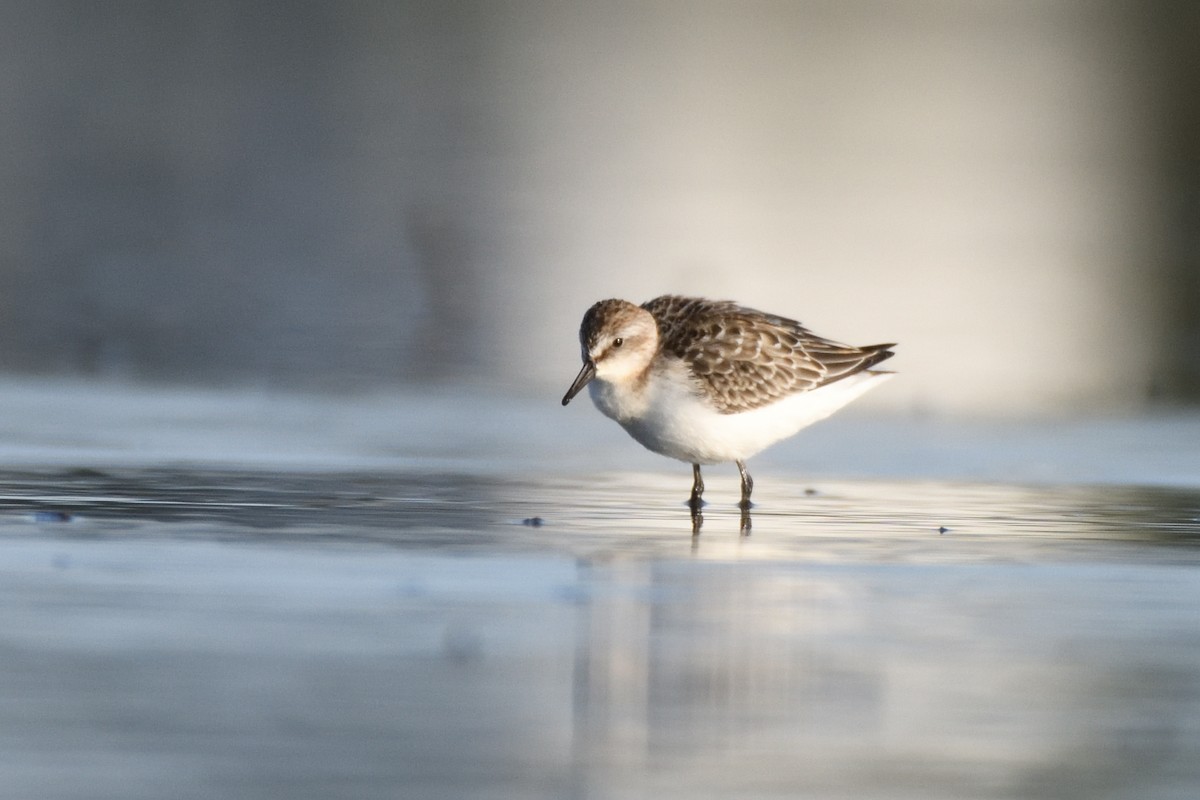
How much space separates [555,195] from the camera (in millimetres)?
25312

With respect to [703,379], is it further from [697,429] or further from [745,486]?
[745,486]

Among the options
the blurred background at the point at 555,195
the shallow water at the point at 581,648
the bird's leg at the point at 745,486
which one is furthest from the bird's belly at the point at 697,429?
the blurred background at the point at 555,195

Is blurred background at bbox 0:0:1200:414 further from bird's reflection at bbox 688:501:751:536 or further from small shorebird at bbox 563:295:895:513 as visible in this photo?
bird's reflection at bbox 688:501:751:536

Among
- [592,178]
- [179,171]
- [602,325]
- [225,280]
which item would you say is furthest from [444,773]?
[592,178]

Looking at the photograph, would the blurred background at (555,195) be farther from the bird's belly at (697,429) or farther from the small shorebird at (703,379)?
the bird's belly at (697,429)

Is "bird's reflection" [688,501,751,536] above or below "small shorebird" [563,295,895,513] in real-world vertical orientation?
below

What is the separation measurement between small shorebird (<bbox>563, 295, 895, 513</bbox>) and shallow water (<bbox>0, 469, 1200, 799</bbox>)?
711 mm

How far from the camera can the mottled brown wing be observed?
10.8 m

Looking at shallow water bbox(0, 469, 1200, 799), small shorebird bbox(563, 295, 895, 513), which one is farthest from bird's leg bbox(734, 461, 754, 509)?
shallow water bbox(0, 469, 1200, 799)

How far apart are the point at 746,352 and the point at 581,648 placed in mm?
4736

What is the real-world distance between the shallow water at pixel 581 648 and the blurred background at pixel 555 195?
5115 mm

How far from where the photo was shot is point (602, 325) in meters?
10.6

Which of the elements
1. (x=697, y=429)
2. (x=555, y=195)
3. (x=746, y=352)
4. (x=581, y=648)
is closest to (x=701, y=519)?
(x=697, y=429)

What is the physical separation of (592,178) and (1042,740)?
21.8 metres
